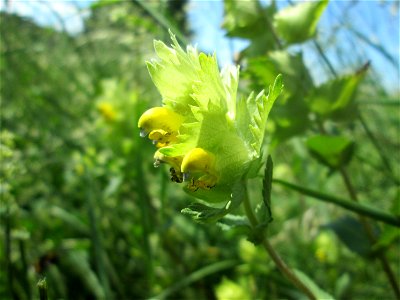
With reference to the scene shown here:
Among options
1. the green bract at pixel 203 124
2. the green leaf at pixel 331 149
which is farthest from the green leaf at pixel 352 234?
the green bract at pixel 203 124

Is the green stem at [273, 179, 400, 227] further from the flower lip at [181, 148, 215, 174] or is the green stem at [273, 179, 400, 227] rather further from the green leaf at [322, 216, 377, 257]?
the green leaf at [322, 216, 377, 257]

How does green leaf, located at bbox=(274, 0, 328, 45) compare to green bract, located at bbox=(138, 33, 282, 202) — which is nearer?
green bract, located at bbox=(138, 33, 282, 202)

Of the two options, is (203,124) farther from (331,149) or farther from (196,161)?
(331,149)

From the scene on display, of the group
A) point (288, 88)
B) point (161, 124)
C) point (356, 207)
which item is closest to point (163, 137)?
point (161, 124)

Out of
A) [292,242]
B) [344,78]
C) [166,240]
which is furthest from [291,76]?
[166,240]

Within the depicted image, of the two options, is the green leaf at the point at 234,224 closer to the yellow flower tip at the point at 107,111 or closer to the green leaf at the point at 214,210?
the green leaf at the point at 214,210

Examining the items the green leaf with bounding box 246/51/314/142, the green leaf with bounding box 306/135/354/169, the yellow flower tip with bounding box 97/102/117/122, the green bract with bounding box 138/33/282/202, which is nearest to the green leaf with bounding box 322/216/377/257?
the green leaf with bounding box 306/135/354/169
